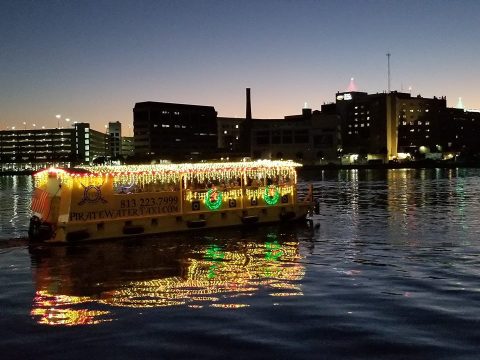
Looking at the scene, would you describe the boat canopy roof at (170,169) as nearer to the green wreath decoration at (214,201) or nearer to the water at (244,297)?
the green wreath decoration at (214,201)

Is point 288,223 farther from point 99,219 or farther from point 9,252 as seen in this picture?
point 9,252

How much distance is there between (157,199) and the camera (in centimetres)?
3066

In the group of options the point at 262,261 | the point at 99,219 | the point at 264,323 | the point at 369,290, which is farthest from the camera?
the point at 99,219

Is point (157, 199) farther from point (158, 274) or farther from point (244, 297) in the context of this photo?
point (244, 297)

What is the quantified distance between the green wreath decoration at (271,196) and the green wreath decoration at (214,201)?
10.6ft

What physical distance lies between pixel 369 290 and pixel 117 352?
27.5ft

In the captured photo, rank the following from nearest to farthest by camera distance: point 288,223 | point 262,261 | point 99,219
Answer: point 262,261
point 99,219
point 288,223

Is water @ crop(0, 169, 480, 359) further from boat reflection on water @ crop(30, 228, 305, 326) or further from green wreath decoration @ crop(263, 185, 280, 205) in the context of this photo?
green wreath decoration @ crop(263, 185, 280, 205)

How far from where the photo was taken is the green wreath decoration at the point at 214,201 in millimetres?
32438

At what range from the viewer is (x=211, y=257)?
24578mm

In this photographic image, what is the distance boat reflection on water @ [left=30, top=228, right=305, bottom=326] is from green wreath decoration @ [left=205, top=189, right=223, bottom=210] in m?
2.66

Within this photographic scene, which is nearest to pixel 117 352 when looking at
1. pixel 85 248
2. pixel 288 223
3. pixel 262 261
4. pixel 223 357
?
pixel 223 357

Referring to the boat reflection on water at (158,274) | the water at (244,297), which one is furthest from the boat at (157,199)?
the boat reflection on water at (158,274)

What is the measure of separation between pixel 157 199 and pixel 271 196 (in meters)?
7.76
